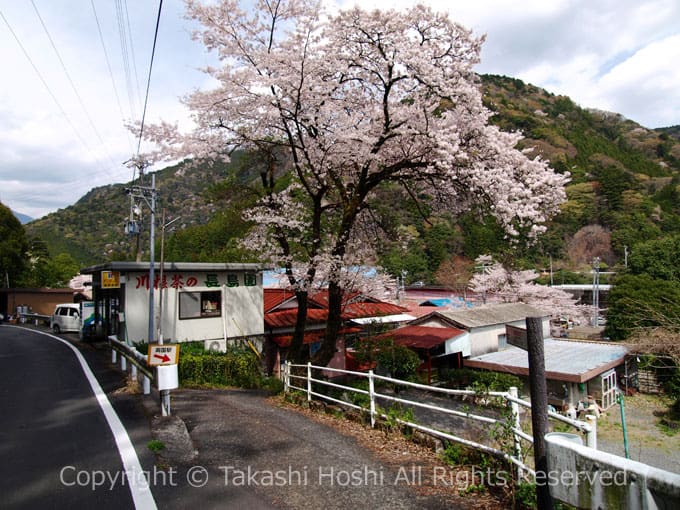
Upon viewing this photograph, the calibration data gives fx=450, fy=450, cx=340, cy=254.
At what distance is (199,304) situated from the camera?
56.1 feet

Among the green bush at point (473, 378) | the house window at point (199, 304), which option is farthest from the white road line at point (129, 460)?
the green bush at point (473, 378)

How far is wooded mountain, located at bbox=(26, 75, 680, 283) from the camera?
1405 cm

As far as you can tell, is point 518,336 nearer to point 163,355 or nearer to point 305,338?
point 163,355

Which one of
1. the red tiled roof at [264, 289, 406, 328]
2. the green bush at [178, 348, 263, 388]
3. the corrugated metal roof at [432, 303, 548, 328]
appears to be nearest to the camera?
the green bush at [178, 348, 263, 388]

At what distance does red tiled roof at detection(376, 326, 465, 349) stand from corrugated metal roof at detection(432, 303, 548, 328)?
86 centimetres

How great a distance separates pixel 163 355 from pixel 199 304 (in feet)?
32.7

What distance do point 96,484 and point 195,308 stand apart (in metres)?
12.5

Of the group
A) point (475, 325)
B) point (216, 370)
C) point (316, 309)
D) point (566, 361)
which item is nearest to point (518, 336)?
point (216, 370)

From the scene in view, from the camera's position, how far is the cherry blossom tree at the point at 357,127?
9.83 meters

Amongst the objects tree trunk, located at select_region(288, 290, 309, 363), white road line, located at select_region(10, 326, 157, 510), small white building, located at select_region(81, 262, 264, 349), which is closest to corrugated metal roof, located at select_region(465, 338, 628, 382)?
small white building, located at select_region(81, 262, 264, 349)

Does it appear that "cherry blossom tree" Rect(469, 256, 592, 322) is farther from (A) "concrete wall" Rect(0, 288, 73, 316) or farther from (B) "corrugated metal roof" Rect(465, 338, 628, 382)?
(A) "concrete wall" Rect(0, 288, 73, 316)

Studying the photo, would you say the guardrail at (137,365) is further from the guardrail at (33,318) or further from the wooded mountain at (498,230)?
the guardrail at (33,318)

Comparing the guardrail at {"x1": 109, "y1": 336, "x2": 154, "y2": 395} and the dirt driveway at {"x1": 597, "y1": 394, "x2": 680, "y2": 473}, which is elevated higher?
the guardrail at {"x1": 109, "y1": 336, "x2": 154, "y2": 395}

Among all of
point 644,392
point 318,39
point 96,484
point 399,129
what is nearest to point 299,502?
A: point 96,484
